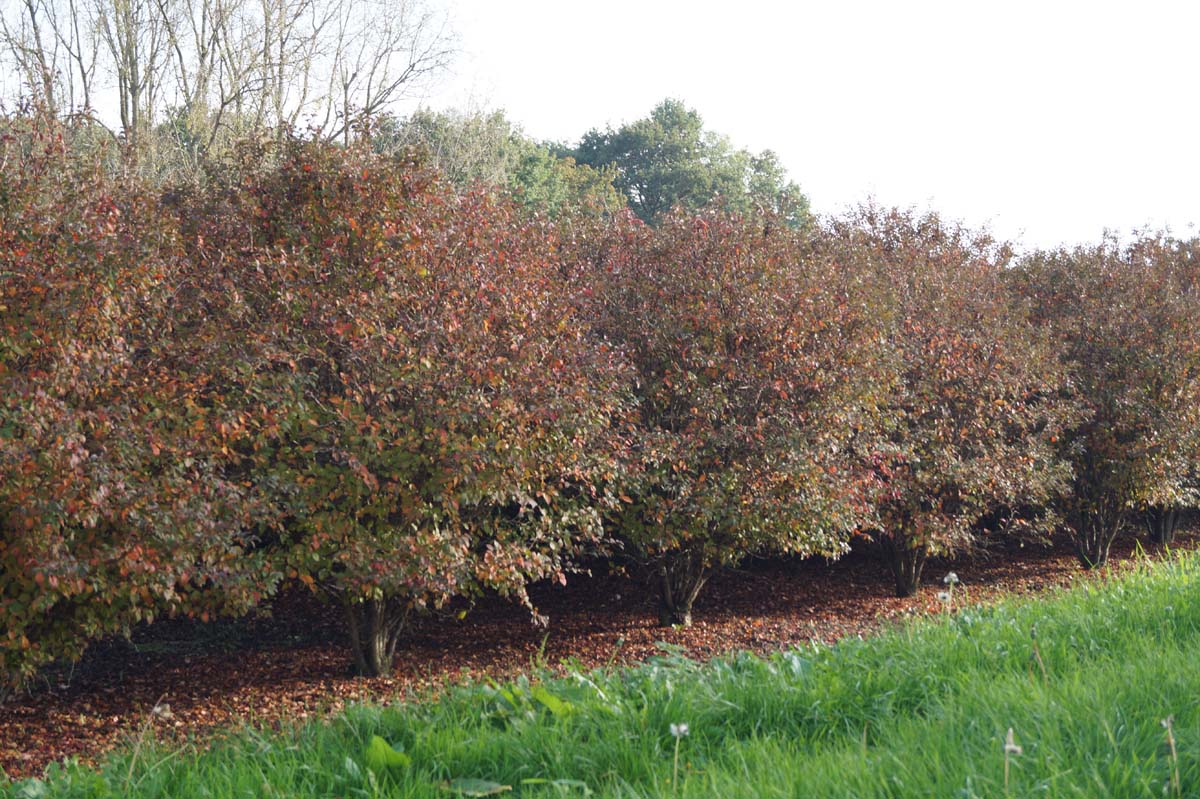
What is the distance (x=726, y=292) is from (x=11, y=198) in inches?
195

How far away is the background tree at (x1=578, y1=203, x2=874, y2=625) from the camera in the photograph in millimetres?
7836

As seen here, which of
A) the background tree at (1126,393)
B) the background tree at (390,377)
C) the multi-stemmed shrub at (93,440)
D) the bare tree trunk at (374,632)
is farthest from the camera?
the background tree at (1126,393)

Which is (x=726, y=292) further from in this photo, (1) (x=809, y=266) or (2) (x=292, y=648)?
(2) (x=292, y=648)

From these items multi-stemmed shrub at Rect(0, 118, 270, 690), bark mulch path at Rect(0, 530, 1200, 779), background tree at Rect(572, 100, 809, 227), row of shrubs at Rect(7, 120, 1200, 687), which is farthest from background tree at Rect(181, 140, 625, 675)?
background tree at Rect(572, 100, 809, 227)

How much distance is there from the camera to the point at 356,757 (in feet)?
12.5

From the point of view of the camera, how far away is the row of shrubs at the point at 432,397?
16.8 feet

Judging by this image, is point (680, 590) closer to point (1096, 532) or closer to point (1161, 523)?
point (1096, 532)

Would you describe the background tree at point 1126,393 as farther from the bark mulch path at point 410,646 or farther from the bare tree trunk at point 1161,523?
the bare tree trunk at point 1161,523

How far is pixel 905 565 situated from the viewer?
10523 millimetres

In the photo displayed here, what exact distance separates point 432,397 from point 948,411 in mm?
5509

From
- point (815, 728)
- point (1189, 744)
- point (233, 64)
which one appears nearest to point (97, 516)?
point (815, 728)

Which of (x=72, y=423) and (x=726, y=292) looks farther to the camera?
(x=726, y=292)

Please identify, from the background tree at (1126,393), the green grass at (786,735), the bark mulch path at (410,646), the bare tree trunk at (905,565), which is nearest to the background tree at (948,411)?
the bare tree trunk at (905,565)

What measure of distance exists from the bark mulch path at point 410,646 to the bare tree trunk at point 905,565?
0.16 metres
